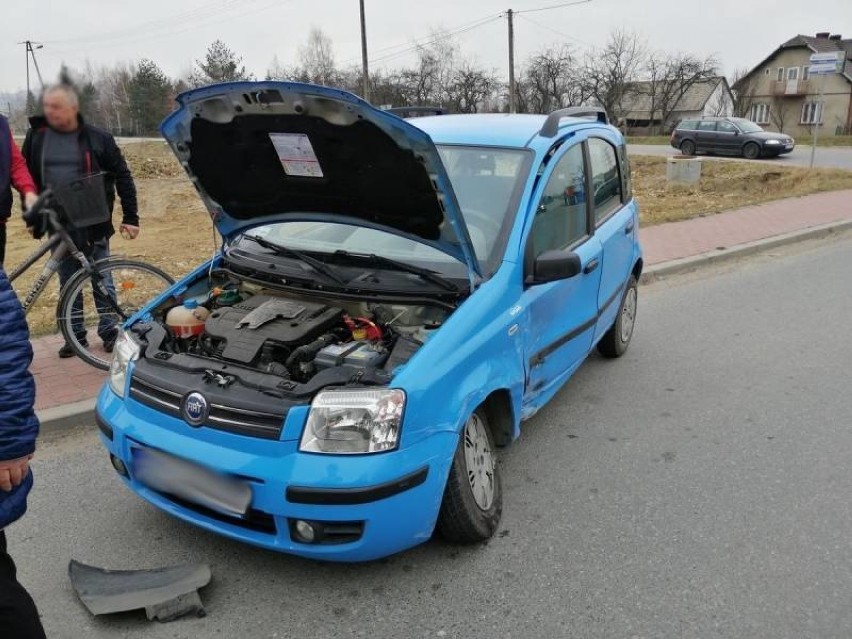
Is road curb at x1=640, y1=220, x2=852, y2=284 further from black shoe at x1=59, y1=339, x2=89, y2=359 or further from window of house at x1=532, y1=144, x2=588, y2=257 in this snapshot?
black shoe at x1=59, y1=339, x2=89, y2=359

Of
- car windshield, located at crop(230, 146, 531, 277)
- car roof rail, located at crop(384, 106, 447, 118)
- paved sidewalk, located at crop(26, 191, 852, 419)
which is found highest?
car roof rail, located at crop(384, 106, 447, 118)

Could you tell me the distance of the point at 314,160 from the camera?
309 centimetres

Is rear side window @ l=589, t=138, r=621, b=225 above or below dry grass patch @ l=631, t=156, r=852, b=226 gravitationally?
above

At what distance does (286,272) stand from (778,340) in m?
4.38

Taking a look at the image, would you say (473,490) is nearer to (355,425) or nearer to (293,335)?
(355,425)

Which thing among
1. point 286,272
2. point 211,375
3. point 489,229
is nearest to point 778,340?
point 489,229

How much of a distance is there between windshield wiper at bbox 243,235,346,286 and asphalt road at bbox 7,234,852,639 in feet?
4.22

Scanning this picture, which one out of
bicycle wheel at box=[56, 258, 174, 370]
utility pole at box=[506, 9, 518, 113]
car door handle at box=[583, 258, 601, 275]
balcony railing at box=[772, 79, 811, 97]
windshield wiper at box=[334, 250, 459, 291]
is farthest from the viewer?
balcony railing at box=[772, 79, 811, 97]

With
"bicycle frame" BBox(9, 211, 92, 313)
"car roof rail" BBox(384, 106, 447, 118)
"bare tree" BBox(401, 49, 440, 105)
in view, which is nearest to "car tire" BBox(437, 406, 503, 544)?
"bicycle frame" BBox(9, 211, 92, 313)

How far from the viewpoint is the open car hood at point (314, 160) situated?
9.12 ft

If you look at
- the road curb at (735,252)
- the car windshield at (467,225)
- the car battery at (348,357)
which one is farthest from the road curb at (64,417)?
the road curb at (735,252)

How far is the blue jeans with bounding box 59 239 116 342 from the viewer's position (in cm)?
487

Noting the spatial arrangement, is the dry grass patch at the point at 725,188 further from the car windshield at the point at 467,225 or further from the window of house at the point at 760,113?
the window of house at the point at 760,113

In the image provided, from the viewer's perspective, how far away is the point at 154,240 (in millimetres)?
10883
